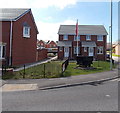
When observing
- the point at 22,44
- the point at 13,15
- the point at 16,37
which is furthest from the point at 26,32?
the point at 13,15

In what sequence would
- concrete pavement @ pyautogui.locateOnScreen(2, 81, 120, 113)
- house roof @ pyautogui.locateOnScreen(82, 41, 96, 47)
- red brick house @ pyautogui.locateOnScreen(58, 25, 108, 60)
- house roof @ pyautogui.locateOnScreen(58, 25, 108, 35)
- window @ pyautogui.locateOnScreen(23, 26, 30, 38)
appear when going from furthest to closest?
1. house roof @ pyautogui.locateOnScreen(58, 25, 108, 35)
2. red brick house @ pyautogui.locateOnScreen(58, 25, 108, 60)
3. house roof @ pyautogui.locateOnScreen(82, 41, 96, 47)
4. window @ pyautogui.locateOnScreen(23, 26, 30, 38)
5. concrete pavement @ pyautogui.locateOnScreen(2, 81, 120, 113)

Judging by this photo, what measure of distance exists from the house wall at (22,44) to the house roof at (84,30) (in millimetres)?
12093

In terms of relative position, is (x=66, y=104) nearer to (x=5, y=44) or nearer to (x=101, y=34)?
(x=5, y=44)

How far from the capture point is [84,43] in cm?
3588

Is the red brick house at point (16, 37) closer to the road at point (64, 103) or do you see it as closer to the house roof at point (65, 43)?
the house roof at point (65, 43)

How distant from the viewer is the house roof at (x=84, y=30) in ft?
121

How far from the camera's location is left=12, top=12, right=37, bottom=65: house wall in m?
20.5

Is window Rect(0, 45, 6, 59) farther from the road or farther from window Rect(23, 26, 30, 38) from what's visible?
the road

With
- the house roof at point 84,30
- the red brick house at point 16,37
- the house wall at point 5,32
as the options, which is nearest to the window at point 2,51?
the red brick house at point 16,37

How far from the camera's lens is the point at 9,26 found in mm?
20031

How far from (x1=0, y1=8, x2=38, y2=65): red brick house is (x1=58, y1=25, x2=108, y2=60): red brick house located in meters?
12.4

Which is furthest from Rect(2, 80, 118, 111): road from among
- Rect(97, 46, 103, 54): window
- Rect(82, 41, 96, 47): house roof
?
Rect(97, 46, 103, 54): window

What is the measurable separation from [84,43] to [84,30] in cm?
396

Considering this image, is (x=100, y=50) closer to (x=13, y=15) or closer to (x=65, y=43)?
(x=65, y=43)
